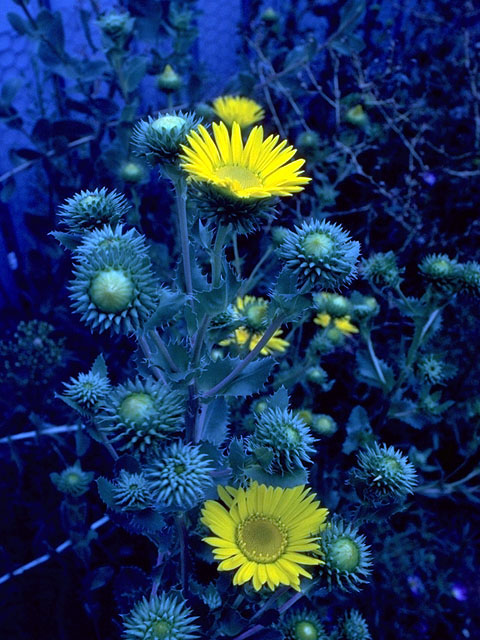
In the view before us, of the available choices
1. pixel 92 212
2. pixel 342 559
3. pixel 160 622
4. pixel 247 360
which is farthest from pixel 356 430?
pixel 92 212

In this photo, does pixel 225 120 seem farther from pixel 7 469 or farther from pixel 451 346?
pixel 7 469

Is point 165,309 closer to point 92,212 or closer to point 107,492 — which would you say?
point 92,212

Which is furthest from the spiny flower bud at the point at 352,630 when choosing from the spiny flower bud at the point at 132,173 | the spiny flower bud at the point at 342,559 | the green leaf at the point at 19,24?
the green leaf at the point at 19,24

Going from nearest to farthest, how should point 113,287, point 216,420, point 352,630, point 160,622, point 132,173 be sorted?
point 113,287 < point 160,622 < point 216,420 < point 352,630 < point 132,173

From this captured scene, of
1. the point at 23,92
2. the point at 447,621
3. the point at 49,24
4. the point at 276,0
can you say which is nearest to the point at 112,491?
the point at 447,621

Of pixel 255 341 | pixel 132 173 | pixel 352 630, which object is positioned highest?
pixel 132 173

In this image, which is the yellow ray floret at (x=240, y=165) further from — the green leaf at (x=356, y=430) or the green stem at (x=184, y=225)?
the green leaf at (x=356, y=430)
